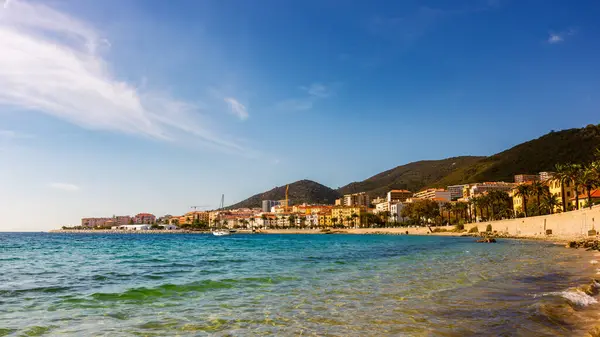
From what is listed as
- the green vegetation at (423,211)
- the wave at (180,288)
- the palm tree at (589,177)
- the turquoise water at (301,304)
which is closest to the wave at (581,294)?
the turquoise water at (301,304)

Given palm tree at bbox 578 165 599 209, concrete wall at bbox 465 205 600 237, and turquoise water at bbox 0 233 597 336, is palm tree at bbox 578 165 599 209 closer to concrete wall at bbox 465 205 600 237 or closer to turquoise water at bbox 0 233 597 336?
concrete wall at bbox 465 205 600 237

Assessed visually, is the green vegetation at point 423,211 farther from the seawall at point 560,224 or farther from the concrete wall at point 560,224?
the seawall at point 560,224

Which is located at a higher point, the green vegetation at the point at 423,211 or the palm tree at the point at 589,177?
the palm tree at the point at 589,177

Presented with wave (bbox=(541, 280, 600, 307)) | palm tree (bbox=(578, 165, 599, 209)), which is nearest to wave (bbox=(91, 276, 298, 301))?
wave (bbox=(541, 280, 600, 307))

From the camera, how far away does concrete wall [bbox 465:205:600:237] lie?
50.2m

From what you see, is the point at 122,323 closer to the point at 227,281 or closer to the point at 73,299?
the point at 73,299

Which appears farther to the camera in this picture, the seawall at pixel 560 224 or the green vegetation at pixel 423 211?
the green vegetation at pixel 423 211

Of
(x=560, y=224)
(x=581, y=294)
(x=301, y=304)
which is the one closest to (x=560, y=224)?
(x=560, y=224)

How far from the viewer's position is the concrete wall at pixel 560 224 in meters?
50.2

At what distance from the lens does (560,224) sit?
192ft

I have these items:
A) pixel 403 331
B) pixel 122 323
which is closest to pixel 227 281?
pixel 122 323

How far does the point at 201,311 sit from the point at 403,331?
19.1ft

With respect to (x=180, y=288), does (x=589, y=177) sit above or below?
above

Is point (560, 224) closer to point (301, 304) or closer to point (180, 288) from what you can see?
point (301, 304)
